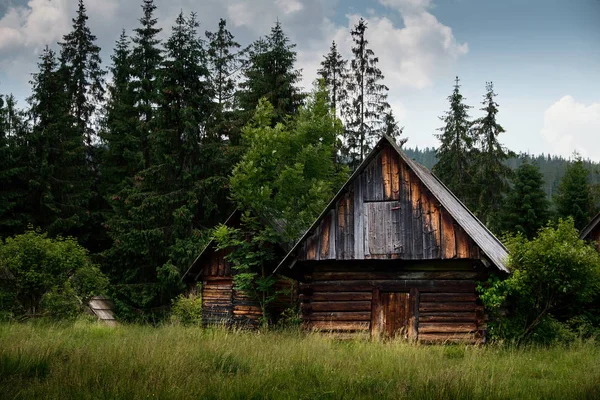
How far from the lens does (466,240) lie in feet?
51.4

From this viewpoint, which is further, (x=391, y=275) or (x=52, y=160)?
(x=52, y=160)

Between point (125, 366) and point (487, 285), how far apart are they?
11.4 m

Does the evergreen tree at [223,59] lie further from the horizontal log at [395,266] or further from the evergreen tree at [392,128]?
the horizontal log at [395,266]

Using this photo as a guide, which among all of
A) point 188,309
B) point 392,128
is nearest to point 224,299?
point 188,309

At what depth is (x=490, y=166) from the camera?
37.8 metres

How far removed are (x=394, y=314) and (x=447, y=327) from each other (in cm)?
164

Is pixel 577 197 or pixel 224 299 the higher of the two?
pixel 577 197

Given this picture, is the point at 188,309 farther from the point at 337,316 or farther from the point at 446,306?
the point at 446,306

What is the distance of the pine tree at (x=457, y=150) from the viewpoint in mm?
39709

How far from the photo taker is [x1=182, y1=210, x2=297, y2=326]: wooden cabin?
23.6 m

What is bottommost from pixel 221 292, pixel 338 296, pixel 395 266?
pixel 221 292

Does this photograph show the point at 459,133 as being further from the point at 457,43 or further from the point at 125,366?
the point at 125,366

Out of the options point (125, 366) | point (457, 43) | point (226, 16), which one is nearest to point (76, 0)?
point (226, 16)

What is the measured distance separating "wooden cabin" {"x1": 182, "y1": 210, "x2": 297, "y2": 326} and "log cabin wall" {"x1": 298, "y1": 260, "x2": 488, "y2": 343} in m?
5.53
